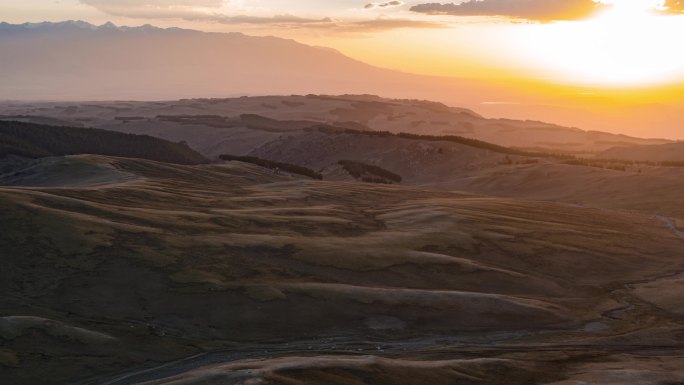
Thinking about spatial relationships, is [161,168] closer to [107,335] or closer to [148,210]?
[148,210]

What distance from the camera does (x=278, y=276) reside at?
2968 inches

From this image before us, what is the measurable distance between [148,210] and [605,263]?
174 ft

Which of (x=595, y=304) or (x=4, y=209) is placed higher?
(x=4, y=209)

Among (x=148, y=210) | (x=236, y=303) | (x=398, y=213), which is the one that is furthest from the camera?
(x=398, y=213)

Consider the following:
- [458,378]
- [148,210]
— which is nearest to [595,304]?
[458,378]

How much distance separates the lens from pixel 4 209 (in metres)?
78.9

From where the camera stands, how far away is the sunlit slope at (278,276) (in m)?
61.5

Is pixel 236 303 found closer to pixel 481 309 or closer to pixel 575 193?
pixel 481 309

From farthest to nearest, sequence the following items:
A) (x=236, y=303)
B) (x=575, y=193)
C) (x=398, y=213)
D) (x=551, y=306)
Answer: (x=575, y=193) → (x=398, y=213) → (x=551, y=306) → (x=236, y=303)

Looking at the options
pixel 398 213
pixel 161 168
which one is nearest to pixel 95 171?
pixel 161 168

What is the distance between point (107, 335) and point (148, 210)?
119ft

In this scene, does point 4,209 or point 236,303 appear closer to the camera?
point 236,303

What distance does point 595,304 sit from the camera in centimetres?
7712

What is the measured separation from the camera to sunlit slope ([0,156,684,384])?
61.5 metres
